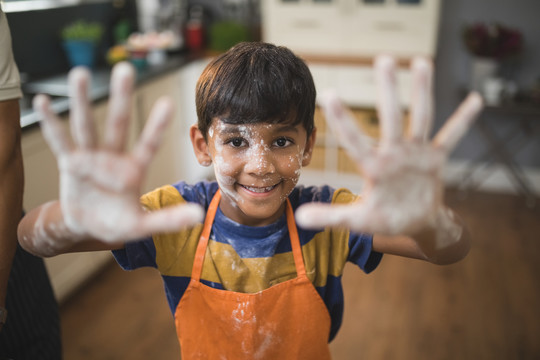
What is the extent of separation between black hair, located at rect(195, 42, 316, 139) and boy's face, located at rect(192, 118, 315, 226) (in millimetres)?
18

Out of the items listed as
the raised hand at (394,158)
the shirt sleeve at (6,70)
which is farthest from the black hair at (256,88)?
the shirt sleeve at (6,70)

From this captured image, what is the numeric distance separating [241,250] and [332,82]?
222cm

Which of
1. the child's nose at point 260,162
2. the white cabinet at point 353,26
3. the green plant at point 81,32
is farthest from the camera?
the white cabinet at point 353,26

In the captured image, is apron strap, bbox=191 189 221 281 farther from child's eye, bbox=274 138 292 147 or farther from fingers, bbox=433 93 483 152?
fingers, bbox=433 93 483 152

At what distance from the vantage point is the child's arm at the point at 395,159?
556mm

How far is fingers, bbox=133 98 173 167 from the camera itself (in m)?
0.55

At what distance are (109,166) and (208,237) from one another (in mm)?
375

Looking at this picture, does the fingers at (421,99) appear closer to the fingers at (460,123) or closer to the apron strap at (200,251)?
the fingers at (460,123)

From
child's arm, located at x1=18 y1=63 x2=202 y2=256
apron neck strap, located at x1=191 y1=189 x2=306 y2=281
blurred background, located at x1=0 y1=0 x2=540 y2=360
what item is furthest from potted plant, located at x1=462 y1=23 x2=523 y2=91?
child's arm, located at x1=18 y1=63 x2=202 y2=256

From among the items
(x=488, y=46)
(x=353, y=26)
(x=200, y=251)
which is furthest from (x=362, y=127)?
(x=200, y=251)

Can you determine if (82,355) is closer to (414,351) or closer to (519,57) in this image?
(414,351)

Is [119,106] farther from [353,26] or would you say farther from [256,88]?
[353,26]

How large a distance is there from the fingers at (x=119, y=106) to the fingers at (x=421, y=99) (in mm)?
327

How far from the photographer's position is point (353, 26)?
2912 millimetres
